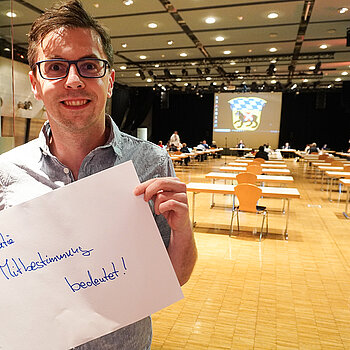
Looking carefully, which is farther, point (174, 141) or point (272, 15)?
point (174, 141)

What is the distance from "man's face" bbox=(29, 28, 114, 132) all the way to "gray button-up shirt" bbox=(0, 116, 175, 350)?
114 mm

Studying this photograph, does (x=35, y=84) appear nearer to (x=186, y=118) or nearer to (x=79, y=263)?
(x=79, y=263)

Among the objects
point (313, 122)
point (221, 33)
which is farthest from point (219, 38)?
point (313, 122)

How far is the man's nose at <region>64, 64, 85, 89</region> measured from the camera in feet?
2.75

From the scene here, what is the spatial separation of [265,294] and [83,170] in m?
2.87

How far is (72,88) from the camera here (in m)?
0.85

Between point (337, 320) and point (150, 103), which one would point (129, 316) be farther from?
point (150, 103)

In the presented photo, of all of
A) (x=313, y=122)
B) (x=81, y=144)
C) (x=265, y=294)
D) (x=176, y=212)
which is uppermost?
(x=313, y=122)

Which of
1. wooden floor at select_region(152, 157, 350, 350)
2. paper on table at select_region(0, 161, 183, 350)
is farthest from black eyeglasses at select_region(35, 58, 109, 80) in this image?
wooden floor at select_region(152, 157, 350, 350)

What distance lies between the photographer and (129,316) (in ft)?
2.68

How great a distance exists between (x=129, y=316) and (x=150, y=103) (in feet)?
74.5

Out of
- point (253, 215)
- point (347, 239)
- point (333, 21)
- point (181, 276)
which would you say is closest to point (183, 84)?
point (333, 21)

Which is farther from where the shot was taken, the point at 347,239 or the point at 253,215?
the point at 253,215

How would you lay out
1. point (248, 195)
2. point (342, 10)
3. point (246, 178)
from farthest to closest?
point (342, 10), point (246, 178), point (248, 195)
